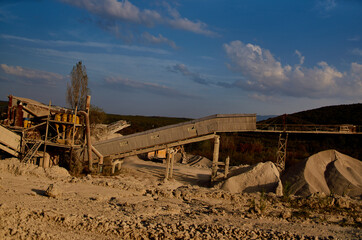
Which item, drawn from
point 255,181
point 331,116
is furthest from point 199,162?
point 331,116

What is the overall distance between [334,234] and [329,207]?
2940 mm

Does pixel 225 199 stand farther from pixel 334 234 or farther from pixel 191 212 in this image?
pixel 334 234

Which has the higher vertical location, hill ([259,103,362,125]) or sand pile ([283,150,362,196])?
hill ([259,103,362,125])

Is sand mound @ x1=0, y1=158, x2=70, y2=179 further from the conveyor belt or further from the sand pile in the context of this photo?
the sand pile

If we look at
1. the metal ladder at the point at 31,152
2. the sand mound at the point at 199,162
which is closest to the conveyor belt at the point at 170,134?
the metal ladder at the point at 31,152

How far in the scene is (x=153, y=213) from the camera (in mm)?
10430

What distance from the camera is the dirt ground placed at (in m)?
8.79

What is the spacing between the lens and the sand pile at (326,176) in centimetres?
2016

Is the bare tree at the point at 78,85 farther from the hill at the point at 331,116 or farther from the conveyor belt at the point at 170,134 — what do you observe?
the hill at the point at 331,116

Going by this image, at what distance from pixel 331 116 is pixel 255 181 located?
52556mm

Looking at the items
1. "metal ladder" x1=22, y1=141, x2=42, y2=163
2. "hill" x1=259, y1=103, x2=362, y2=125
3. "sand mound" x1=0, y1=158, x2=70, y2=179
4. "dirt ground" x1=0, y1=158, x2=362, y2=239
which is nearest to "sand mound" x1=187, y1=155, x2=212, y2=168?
"metal ladder" x1=22, y1=141, x2=42, y2=163

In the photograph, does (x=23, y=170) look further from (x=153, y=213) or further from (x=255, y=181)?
(x=255, y=181)

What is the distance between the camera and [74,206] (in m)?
10.4

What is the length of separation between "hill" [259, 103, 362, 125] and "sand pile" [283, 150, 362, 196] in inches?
1439
